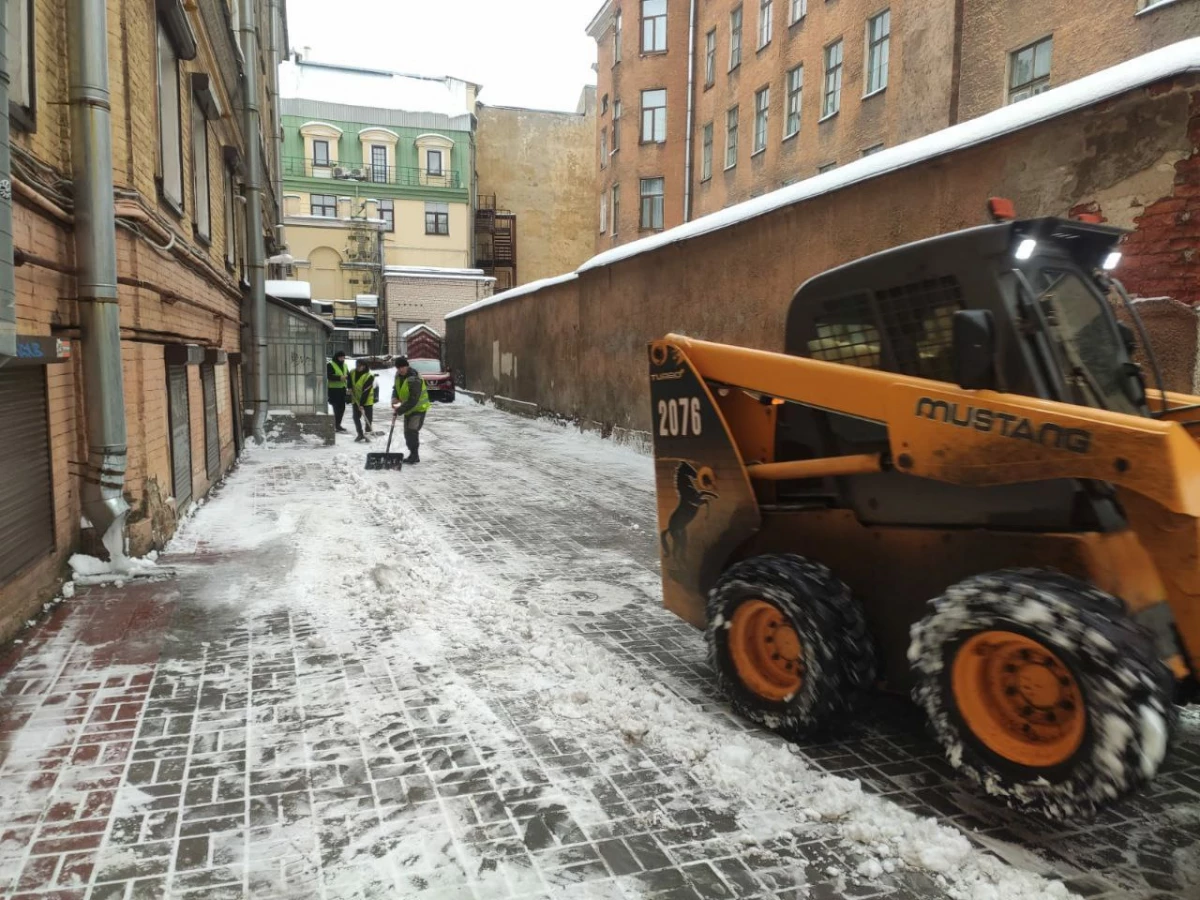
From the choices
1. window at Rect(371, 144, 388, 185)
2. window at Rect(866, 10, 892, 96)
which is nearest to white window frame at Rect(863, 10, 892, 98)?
window at Rect(866, 10, 892, 96)

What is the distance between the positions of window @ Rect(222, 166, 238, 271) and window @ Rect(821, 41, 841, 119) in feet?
55.2

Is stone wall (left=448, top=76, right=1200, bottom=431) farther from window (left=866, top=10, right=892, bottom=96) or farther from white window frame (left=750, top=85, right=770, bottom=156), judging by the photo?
white window frame (left=750, top=85, right=770, bottom=156)

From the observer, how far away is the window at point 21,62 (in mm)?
5215

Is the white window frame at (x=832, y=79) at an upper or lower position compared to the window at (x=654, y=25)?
lower

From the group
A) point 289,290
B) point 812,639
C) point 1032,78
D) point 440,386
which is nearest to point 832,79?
point 1032,78

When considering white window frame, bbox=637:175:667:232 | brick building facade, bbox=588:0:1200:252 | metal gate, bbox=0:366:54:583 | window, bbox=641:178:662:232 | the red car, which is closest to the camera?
metal gate, bbox=0:366:54:583

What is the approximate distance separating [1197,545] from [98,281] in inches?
263

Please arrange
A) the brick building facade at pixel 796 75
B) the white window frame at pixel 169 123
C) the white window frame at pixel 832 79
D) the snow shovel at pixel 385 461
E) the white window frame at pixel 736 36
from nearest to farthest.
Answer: the white window frame at pixel 169 123 < the snow shovel at pixel 385 461 < the brick building facade at pixel 796 75 < the white window frame at pixel 832 79 < the white window frame at pixel 736 36

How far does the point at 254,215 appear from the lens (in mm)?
16219

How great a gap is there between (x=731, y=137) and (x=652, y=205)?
→ 18.8 feet

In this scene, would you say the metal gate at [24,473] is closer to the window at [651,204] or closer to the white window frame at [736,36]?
the white window frame at [736,36]

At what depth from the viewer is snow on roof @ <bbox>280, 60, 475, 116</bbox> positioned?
46.7 meters

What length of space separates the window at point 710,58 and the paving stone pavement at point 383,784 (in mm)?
30773

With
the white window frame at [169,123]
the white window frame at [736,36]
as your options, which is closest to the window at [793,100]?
the white window frame at [736,36]
